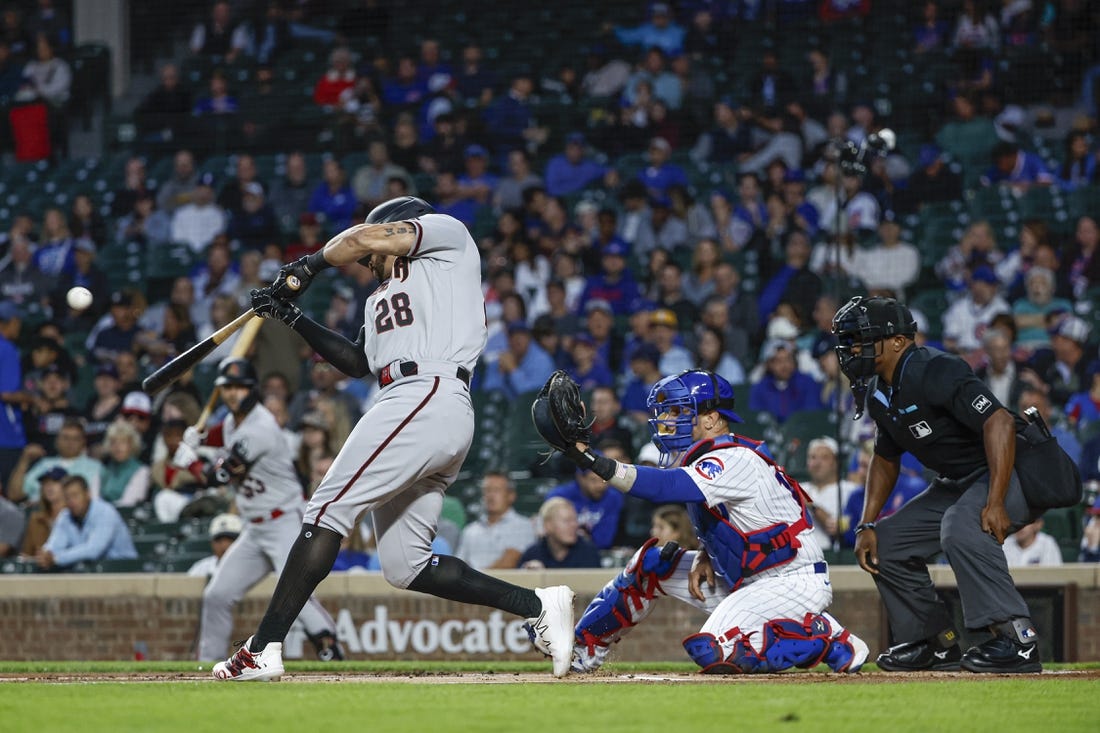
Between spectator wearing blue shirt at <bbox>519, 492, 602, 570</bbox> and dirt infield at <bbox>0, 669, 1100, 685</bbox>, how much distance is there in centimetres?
283

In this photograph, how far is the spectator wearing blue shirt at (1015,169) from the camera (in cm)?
1391

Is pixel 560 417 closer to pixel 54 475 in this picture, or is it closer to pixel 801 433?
pixel 801 433

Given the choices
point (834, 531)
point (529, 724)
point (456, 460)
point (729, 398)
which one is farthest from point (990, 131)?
point (529, 724)

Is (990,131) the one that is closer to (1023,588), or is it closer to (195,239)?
(1023,588)

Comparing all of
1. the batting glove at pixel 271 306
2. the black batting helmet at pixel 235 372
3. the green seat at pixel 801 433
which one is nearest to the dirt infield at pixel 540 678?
the batting glove at pixel 271 306

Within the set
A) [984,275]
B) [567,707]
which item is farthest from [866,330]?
[984,275]

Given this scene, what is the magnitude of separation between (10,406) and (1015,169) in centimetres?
865

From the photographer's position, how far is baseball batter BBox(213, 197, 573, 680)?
5887 mm

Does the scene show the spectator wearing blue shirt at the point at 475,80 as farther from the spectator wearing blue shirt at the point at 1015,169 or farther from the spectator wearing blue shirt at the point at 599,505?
the spectator wearing blue shirt at the point at 599,505

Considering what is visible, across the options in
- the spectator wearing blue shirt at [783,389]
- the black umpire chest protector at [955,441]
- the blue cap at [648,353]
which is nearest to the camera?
the black umpire chest protector at [955,441]

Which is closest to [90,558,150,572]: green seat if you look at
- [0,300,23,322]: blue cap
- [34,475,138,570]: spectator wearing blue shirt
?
[34,475,138,570]: spectator wearing blue shirt

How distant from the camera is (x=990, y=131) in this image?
570 inches

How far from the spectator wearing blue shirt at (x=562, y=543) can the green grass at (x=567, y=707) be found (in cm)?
397

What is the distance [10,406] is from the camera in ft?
44.2
